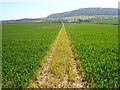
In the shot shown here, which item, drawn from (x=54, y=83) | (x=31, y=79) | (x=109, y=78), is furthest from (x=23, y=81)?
(x=109, y=78)

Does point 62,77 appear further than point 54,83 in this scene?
Yes

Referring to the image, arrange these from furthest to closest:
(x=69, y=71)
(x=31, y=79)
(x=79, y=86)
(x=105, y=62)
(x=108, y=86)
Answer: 1. (x=105, y=62)
2. (x=69, y=71)
3. (x=31, y=79)
4. (x=79, y=86)
5. (x=108, y=86)

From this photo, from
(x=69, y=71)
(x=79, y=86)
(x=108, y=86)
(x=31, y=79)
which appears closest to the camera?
(x=108, y=86)

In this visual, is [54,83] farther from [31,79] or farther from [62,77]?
[31,79]

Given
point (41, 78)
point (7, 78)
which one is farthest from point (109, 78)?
point (7, 78)

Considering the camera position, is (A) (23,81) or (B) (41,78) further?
(B) (41,78)

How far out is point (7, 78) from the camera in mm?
9023

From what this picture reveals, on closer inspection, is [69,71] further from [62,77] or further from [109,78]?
[109,78]

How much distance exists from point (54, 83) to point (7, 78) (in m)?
3.16

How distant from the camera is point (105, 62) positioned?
1123 cm

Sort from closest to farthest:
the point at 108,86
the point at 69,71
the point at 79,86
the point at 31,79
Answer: the point at 108,86 < the point at 79,86 < the point at 31,79 < the point at 69,71

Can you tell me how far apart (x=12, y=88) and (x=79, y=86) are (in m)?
3.90

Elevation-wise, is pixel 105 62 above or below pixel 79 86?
above

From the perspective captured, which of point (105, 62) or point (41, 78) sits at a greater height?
point (105, 62)
